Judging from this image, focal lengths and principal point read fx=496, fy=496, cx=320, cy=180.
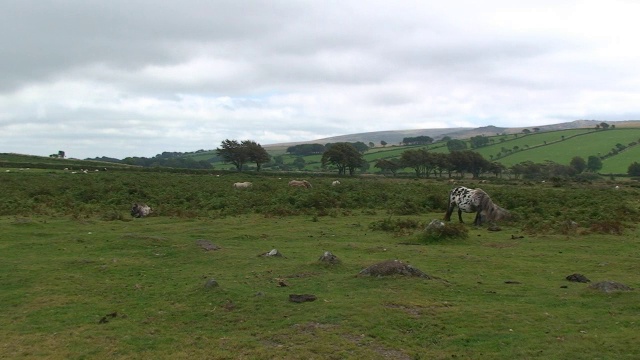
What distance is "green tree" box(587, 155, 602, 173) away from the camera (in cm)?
11162

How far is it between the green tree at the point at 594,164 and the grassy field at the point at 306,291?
96.5 meters

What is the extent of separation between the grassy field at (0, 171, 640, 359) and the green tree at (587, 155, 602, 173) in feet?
317

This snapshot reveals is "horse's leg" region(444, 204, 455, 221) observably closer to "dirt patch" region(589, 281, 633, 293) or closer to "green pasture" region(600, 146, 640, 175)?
"dirt patch" region(589, 281, 633, 293)

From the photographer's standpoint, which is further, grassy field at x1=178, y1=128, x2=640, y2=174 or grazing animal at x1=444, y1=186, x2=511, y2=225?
grassy field at x1=178, y1=128, x2=640, y2=174

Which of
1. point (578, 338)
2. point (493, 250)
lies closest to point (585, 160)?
point (493, 250)

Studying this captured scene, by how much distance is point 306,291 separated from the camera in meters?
13.0

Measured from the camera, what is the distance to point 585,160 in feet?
397

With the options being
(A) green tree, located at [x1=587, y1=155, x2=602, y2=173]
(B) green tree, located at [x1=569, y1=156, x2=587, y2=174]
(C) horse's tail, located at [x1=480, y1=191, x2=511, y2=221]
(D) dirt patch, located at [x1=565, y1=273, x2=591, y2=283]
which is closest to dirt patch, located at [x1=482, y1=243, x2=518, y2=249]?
(D) dirt patch, located at [x1=565, y1=273, x2=591, y2=283]

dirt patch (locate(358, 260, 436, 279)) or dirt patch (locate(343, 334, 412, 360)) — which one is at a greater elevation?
dirt patch (locate(358, 260, 436, 279))

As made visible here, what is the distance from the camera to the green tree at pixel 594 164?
366 feet

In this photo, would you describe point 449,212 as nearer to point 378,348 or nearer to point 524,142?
point 378,348

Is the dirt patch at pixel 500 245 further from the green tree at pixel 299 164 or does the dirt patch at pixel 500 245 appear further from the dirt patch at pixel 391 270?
the green tree at pixel 299 164

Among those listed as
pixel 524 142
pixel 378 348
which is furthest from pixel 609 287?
pixel 524 142

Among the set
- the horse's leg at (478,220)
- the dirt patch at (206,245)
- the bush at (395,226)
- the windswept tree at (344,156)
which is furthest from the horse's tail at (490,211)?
the windswept tree at (344,156)
